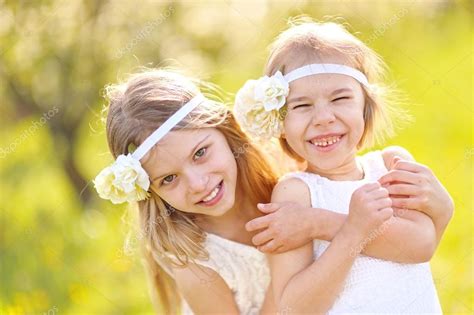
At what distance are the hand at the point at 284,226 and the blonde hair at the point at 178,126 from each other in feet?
0.97

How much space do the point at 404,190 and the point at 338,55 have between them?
49 cm

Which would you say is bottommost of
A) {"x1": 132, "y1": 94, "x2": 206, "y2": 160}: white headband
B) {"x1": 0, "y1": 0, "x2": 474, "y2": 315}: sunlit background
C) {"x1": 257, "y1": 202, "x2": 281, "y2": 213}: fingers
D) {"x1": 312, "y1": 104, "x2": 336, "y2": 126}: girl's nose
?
{"x1": 257, "y1": 202, "x2": 281, "y2": 213}: fingers

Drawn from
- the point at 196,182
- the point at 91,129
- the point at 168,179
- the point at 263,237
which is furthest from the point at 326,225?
the point at 91,129

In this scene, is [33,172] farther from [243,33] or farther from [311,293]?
[311,293]

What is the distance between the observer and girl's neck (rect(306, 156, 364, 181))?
2369mm

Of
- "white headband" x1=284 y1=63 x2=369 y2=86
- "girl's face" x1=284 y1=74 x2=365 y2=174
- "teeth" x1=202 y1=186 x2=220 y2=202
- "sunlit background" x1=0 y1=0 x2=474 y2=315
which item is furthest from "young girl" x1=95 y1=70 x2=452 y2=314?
"sunlit background" x1=0 y1=0 x2=474 y2=315

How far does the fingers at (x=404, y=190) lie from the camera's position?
7.41ft

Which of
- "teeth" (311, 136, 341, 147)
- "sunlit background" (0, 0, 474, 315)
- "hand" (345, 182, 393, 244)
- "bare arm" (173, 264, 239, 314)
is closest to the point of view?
"hand" (345, 182, 393, 244)

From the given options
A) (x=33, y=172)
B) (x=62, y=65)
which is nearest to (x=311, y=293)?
(x=62, y=65)

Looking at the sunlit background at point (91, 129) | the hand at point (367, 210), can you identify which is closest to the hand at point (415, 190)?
the hand at point (367, 210)

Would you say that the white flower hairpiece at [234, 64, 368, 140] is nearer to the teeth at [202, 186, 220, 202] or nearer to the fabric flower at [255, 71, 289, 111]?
the fabric flower at [255, 71, 289, 111]

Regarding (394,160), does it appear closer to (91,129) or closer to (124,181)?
(124,181)

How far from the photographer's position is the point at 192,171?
2.26 metres

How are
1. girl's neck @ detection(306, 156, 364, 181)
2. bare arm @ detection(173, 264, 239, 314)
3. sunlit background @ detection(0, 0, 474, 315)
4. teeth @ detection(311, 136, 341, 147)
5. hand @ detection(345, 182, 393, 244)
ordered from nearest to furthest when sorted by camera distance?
hand @ detection(345, 182, 393, 244) < teeth @ detection(311, 136, 341, 147) < girl's neck @ detection(306, 156, 364, 181) < bare arm @ detection(173, 264, 239, 314) < sunlit background @ detection(0, 0, 474, 315)
